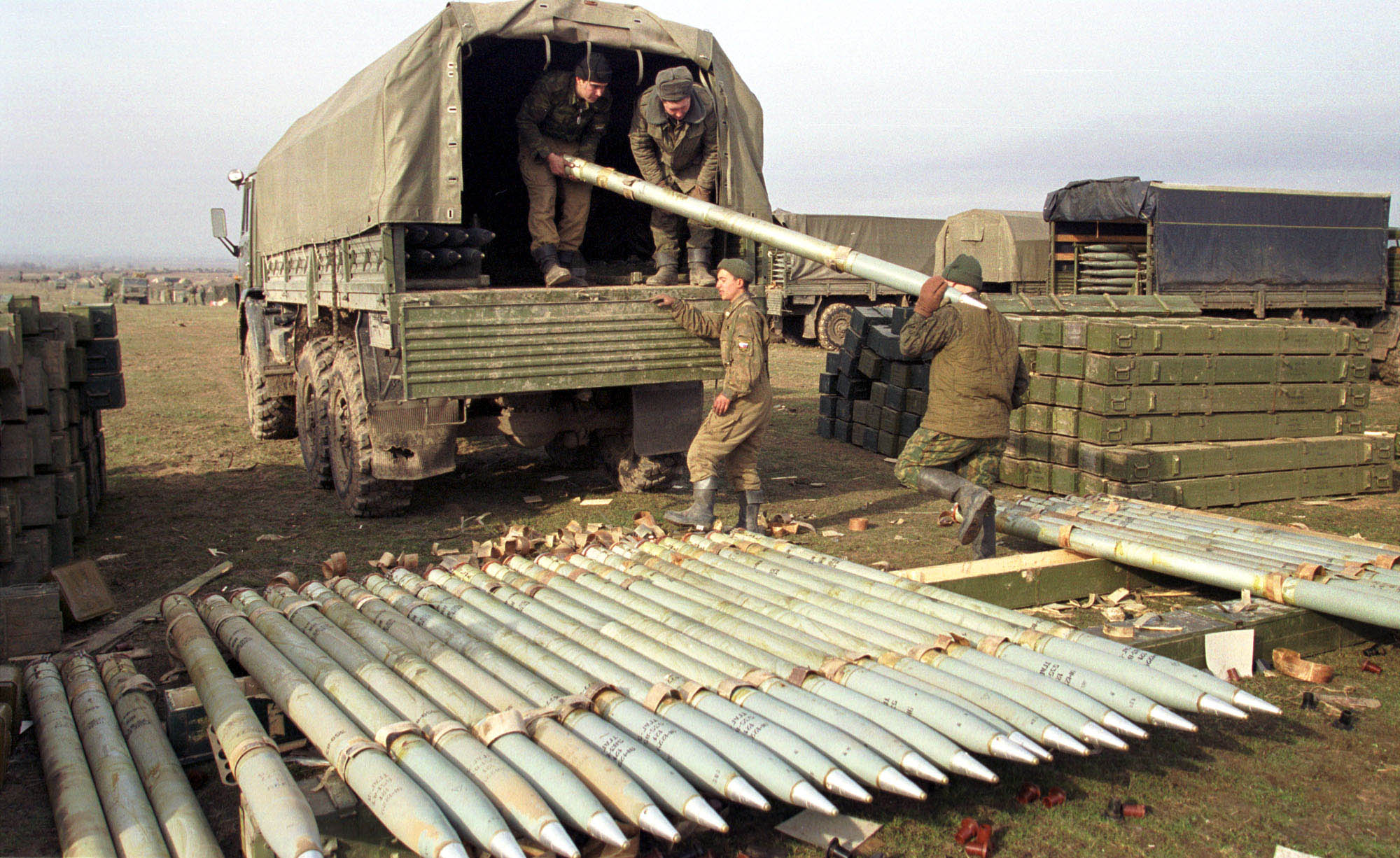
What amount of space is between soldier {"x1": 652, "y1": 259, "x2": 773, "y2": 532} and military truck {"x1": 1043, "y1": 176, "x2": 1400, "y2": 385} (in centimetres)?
1094

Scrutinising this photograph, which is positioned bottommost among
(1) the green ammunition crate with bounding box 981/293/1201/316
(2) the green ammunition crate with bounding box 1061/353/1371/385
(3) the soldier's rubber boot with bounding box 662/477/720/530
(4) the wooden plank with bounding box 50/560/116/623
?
(4) the wooden plank with bounding box 50/560/116/623

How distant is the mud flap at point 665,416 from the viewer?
25.0 feet

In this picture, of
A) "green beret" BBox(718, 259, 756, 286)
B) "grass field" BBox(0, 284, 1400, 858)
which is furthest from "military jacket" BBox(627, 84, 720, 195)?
"grass field" BBox(0, 284, 1400, 858)

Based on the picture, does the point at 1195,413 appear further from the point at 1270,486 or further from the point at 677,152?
the point at 677,152

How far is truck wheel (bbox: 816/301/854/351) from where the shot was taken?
881 inches

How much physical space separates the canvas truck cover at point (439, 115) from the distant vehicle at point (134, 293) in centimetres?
4974

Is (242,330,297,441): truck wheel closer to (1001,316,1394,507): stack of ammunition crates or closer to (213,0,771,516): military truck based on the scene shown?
(213,0,771,516): military truck

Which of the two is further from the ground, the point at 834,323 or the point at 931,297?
the point at 931,297

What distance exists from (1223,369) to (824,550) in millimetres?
3865

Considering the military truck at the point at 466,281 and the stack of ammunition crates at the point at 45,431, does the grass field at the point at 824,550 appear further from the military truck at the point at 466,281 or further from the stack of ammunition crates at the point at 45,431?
the military truck at the point at 466,281

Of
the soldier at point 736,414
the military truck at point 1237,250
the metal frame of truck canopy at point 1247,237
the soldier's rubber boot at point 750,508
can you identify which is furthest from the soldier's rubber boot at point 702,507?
the metal frame of truck canopy at point 1247,237

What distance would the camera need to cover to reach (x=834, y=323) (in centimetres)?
2247

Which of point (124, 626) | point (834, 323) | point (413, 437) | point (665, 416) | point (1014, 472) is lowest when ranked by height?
point (124, 626)

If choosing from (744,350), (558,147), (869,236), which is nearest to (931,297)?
(744,350)
